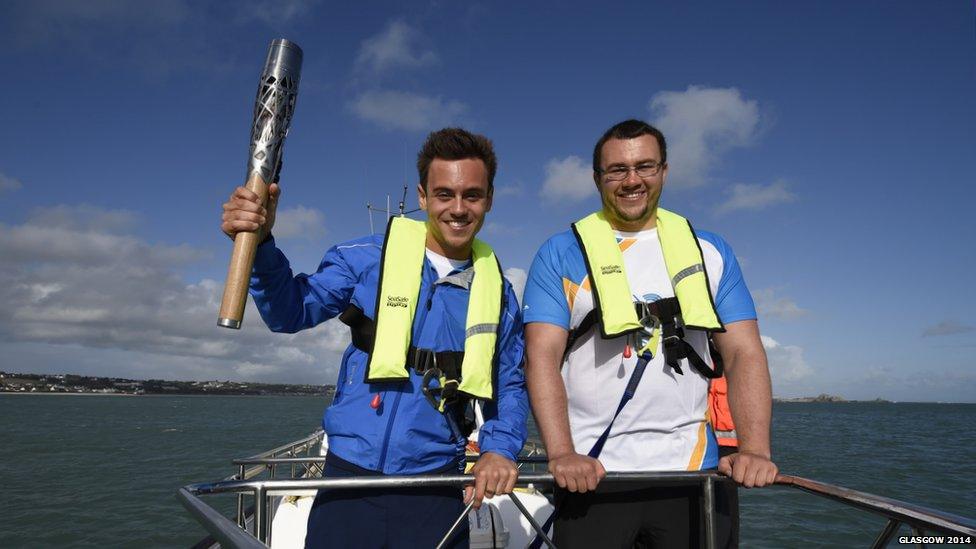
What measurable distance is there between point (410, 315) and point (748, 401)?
1.79 m

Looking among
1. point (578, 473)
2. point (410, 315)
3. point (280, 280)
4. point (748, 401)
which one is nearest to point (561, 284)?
point (410, 315)

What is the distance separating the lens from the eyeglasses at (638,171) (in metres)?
3.10

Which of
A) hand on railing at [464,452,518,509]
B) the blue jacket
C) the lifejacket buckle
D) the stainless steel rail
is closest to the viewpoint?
the stainless steel rail

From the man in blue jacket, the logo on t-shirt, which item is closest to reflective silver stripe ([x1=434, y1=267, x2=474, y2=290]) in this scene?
the man in blue jacket

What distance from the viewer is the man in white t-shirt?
9.05 feet

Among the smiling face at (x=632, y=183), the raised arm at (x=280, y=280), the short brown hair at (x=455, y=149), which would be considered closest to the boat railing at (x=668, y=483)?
the raised arm at (x=280, y=280)

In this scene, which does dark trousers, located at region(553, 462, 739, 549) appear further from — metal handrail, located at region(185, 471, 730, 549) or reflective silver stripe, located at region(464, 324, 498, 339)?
reflective silver stripe, located at region(464, 324, 498, 339)

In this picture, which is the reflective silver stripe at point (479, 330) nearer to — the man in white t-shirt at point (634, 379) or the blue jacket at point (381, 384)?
the blue jacket at point (381, 384)

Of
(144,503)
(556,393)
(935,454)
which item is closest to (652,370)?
(556,393)

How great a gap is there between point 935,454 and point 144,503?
38.3 meters

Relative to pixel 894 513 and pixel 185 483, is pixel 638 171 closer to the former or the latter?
pixel 894 513

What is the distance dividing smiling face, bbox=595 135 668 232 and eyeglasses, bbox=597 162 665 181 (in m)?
0.01

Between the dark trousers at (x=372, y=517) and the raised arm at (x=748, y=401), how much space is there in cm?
147

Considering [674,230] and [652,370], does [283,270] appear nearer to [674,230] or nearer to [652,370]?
A: [652,370]
